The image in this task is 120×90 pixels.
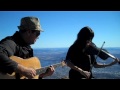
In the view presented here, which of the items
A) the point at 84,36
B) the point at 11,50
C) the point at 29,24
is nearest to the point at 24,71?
the point at 11,50

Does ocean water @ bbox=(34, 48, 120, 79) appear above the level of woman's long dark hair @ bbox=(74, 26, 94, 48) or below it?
below

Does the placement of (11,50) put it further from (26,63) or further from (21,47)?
(26,63)

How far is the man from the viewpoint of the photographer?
2.27 meters

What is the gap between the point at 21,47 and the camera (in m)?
2.54

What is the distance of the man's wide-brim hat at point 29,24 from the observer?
271 cm

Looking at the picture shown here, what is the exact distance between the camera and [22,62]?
102 inches

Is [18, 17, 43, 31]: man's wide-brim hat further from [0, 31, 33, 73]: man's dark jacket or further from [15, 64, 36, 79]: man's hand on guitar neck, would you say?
[15, 64, 36, 79]: man's hand on guitar neck

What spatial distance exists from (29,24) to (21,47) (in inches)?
13.0

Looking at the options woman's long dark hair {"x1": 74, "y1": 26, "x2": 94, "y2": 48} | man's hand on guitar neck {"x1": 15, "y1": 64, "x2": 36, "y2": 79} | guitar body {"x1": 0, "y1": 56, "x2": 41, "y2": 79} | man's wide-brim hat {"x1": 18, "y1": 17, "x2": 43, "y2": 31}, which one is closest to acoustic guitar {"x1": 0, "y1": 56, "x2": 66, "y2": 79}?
guitar body {"x1": 0, "y1": 56, "x2": 41, "y2": 79}

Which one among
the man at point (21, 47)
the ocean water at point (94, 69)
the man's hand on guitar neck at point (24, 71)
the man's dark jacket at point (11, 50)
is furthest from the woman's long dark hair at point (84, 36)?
the man's hand on guitar neck at point (24, 71)

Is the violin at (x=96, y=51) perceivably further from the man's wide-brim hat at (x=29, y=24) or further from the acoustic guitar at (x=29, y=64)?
the man's wide-brim hat at (x=29, y=24)

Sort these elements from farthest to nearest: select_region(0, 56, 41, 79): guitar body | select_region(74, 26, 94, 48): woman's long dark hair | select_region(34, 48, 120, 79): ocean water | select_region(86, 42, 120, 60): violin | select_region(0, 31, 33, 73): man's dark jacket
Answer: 1. select_region(34, 48, 120, 79): ocean water
2. select_region(86, 42, 120, 60): violin
3. select_region(74, 26, 94, 48): woman's long dark hair
4. select_region(0, 56, 41, 79): guitar body
5. select_region(0, 31, 33, 73): man's dark jacket

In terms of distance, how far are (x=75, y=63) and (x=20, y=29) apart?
95 cm
